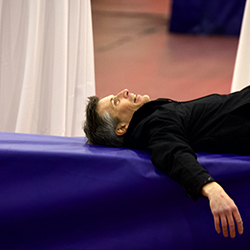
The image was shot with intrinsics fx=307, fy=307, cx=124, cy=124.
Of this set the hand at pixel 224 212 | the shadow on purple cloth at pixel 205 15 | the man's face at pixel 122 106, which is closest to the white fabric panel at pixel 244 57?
the shadow on purple cloth at pixel 205 15

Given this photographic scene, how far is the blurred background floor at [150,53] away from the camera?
2287 mm

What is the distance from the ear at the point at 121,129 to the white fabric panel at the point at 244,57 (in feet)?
4.16

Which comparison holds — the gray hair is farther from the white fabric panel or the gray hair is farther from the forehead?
the white fabric panel

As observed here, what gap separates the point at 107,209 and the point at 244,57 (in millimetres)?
1670

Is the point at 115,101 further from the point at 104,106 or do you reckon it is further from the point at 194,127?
the point at 194,127

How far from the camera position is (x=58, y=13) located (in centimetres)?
205

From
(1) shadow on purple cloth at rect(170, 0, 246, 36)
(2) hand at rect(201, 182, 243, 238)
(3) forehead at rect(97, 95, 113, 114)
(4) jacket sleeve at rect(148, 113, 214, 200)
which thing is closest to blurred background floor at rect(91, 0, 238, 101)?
(1) shadow on purple cloth at rect(170, 0, 246, 36)

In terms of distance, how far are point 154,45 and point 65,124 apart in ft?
2.92

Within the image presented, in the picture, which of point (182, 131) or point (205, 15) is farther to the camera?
point (205, 15)

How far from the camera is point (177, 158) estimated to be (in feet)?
2.63

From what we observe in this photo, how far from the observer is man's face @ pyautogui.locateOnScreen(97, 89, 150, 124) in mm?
1183

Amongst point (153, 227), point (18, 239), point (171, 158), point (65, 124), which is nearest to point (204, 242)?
point (153, 227)

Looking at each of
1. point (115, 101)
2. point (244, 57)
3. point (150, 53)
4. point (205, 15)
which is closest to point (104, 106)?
point (115, 101)

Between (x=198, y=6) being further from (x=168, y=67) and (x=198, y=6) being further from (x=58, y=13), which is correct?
(x=58, y=13)
